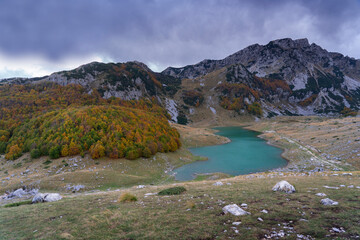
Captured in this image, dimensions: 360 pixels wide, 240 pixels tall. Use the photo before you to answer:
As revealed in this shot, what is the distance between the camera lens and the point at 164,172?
47250mm

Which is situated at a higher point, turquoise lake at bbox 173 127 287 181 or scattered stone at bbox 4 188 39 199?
scattered stone at bbox 4 188 39 199

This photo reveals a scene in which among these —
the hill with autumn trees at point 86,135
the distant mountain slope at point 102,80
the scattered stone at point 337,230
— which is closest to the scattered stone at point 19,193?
the hill with autumn trees at point 86,135

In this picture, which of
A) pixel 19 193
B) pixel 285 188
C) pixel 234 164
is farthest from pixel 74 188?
pixel 234 164

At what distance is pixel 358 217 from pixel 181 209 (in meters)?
8.51

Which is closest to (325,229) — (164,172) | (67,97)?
(164,172)

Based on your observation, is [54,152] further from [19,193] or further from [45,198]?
[45,198]

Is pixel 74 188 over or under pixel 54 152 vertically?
under

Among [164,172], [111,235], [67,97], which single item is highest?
[67,97]

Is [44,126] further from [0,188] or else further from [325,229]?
[325,229]

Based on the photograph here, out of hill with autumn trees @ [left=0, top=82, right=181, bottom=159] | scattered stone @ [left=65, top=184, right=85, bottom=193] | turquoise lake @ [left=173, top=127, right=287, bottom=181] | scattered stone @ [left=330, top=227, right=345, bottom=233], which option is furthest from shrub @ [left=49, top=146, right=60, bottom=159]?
scattered stone @ [left=330, top=227, right=345, bottom=233]

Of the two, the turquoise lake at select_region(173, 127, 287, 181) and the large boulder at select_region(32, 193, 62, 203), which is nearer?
the large boulder at select_region(32, 193, 62, 203)

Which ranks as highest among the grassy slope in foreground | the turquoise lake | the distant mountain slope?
the distant mountain slope

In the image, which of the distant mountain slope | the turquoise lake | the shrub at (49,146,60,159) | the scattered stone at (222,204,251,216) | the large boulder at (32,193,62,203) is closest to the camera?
the scattered stone at (222,204,251,216)

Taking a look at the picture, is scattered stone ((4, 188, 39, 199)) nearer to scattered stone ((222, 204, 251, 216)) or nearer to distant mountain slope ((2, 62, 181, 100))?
scattered stone ((222, 204, 251, 216))
